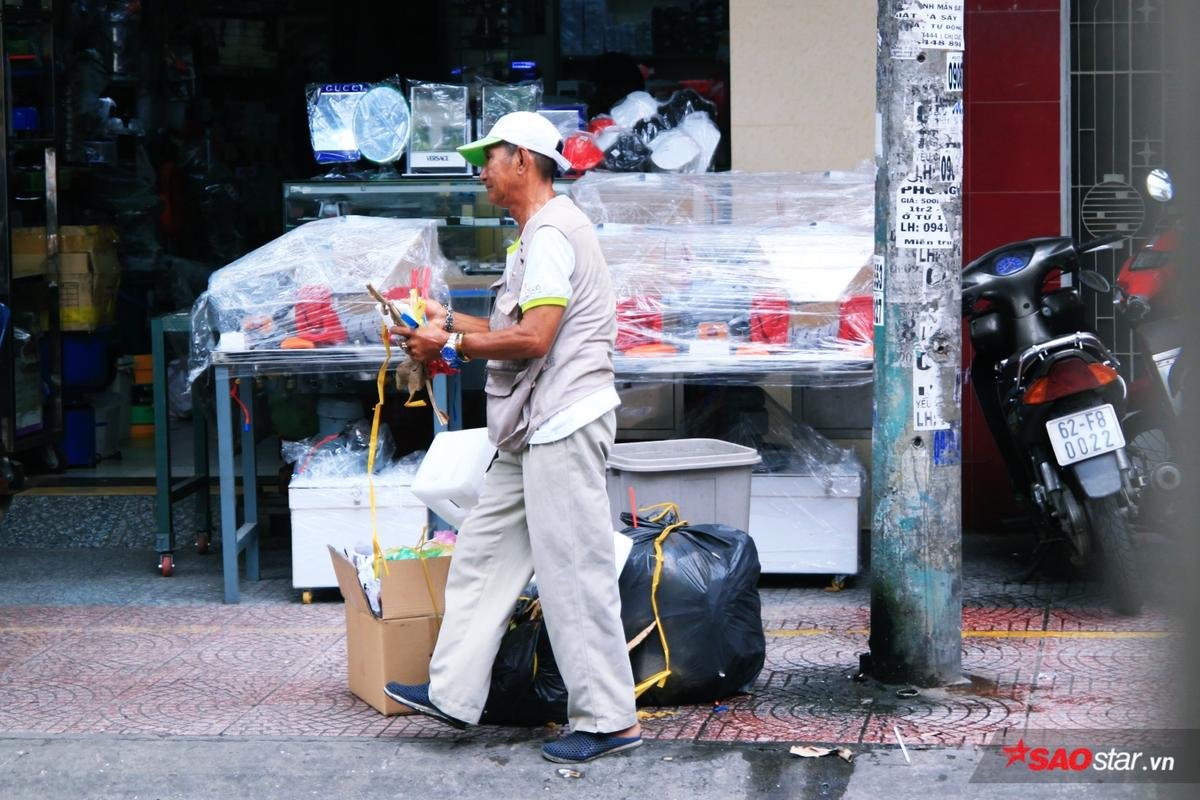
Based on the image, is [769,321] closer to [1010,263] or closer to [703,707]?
[1010,263]

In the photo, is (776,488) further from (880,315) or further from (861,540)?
(880,315)

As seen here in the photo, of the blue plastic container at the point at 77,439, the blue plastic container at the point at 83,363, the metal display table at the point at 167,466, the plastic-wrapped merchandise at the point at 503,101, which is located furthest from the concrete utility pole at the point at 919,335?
the blue plastic container at the point at 83,363

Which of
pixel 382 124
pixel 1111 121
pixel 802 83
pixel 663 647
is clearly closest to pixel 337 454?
pixel 382 124

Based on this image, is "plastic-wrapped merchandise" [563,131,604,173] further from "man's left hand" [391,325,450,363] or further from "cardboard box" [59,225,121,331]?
"cardboard box" [59,225,121,331]

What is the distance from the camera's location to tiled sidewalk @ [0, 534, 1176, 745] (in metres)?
5.00

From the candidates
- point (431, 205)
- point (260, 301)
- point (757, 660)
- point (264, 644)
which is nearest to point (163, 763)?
point (264, 644)

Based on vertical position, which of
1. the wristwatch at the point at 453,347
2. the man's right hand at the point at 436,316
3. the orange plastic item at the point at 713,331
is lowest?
the orange plastic item at the point at 713,331

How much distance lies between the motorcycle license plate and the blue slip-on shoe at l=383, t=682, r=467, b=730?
2.70 m

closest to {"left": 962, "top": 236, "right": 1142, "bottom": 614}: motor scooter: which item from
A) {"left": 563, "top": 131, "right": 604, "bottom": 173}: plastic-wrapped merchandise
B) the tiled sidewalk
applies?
the tiled sidewalk

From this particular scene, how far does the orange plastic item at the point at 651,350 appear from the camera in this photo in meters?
6.47

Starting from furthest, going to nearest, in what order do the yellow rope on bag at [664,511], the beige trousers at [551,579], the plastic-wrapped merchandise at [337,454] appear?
the plastic-wrapped merchandise at [337,454]
the yellow rope on bag at [664,511]
the beige trousers at [551,579]

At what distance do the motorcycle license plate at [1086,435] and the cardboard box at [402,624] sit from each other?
2550mm

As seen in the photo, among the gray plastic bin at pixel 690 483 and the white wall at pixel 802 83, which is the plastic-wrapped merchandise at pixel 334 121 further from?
the gray plastic bin at pixel 690 483

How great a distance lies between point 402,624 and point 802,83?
3.70m
